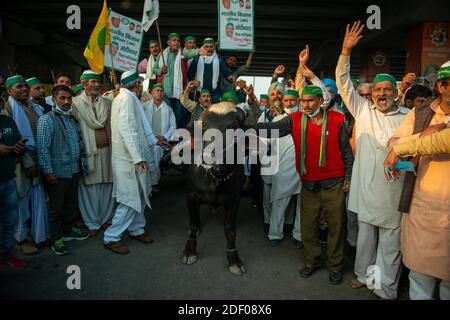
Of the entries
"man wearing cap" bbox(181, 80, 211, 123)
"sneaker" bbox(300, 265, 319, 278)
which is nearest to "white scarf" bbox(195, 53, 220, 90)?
"man wearing cap" bbox(181, 80, 211, 123)

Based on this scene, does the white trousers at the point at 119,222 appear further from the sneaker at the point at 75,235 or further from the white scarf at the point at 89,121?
the white scarf at the point at 89,121

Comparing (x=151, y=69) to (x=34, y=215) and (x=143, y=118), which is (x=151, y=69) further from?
(x=34, y=215)

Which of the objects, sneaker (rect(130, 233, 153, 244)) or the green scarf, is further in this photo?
sneaker (rect(130, 233, 153, 244))

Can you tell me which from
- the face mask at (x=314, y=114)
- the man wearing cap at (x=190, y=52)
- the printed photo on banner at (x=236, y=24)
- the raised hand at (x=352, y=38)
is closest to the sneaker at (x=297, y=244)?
the face mask at (x=314, y=114)

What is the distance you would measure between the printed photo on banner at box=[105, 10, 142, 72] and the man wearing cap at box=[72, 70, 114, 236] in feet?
5.25

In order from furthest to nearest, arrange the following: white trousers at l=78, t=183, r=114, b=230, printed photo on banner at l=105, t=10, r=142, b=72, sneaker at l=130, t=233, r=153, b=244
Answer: printed photo on banner at l=105, t=10, r=142, b=72 → white trousers at l=78, t=183, r=114, b=230 → sneaker at l=130, t=233, r=153, b=244

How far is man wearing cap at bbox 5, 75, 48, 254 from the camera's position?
4.31 meters

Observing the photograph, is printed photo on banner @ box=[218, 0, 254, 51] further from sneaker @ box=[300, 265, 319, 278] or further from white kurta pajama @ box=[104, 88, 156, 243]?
sneaker @ box=[300, 265, 319, 278]

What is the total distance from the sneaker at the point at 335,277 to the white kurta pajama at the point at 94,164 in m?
3.40

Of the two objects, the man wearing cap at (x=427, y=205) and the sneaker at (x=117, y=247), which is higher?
the man wearing cap at (x=427, y=205)

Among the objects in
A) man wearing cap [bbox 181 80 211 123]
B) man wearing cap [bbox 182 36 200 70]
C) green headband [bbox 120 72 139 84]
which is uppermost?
man wearing cap [bbox 182 36 200 70]

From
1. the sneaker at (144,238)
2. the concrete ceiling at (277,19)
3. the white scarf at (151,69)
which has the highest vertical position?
the concrete ceiling at (277,19)

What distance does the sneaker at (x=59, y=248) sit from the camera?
4.29 meters

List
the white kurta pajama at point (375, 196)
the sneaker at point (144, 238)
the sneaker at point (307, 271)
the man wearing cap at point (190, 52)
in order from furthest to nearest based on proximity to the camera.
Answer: the man wearing cap at point (190, 52) → the sneaker at point (144, 238) → the sneaker at point (307, 271) → the white kurta pajama at point (375, 196)
